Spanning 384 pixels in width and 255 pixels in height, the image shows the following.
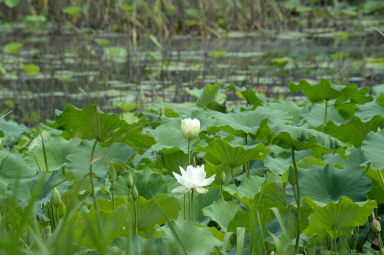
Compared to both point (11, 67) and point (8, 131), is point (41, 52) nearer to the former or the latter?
point (11, 67)

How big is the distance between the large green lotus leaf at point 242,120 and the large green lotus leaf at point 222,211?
0.30 metres

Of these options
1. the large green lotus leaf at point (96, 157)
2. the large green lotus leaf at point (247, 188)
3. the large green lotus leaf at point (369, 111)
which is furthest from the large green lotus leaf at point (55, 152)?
the large green lotus leaf at point (369, 111)

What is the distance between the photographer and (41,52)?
6.43 m

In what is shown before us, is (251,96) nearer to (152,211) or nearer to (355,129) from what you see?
(355,129)

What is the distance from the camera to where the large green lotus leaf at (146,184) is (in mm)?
Result: 1494

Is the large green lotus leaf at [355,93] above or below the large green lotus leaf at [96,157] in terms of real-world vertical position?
above

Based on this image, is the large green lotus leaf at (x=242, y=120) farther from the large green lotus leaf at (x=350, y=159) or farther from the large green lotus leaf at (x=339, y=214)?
the large green lotus leaf at (x=339, y=214)

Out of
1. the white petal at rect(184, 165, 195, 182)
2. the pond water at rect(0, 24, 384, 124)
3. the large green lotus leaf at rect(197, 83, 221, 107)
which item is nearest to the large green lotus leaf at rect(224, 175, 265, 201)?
the white petal at rect(184, 165, 195, 182)

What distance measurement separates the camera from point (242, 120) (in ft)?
5.85

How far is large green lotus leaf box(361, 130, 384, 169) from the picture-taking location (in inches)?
51.7

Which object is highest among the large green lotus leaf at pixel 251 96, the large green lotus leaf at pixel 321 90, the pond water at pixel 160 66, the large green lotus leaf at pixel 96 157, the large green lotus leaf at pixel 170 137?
the large green lotus leaf at pixel 321 90

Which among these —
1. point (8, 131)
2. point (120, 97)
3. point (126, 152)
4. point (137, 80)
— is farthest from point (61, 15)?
point (126, 152)

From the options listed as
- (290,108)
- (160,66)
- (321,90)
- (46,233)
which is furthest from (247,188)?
(160,66)

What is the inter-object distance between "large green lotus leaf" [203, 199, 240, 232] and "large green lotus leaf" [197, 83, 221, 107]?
1.12 metres
